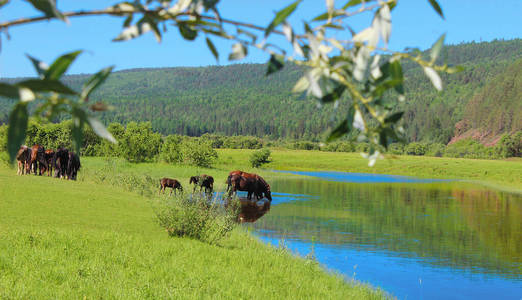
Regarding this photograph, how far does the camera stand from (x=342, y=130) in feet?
3.60

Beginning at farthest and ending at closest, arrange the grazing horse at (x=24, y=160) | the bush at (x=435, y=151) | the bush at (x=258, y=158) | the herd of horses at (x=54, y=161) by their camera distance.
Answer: the bush at (x=435, y=151), the bush at (x=258, y=158), the herd of horses at (x=54, y=161), the grazing horse at (x=24, y=160)

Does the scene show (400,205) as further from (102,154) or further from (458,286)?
(102,154)

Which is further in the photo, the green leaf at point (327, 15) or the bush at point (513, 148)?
the bush at point (513, 148)

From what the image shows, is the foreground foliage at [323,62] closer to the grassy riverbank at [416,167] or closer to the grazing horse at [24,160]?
the grazing horse at [24,160]

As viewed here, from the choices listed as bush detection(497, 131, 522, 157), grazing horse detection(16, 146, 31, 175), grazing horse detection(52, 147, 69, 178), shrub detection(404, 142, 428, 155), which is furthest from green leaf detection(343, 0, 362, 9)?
shrub detection(404, 142, 428, 155)

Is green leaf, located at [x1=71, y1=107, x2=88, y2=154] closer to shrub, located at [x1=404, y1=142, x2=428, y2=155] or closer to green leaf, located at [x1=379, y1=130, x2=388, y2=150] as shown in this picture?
green leaf, located at [x1=379, y1=130, x2=388, y2=150]

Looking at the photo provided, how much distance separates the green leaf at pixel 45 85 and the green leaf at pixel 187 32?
0.41 m

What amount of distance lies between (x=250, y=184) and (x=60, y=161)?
9.61 meters

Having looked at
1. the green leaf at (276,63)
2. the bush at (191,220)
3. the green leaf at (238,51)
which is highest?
the green leaf at (238,51)

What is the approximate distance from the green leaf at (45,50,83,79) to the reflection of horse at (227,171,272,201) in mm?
23986

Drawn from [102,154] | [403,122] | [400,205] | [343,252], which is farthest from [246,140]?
[403,122]

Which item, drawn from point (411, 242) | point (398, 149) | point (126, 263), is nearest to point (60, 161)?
point (126, 263)

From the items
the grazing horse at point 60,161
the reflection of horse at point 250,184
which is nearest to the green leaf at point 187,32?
the grazing horse at point 60,161

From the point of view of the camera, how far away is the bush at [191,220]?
10.8 m
